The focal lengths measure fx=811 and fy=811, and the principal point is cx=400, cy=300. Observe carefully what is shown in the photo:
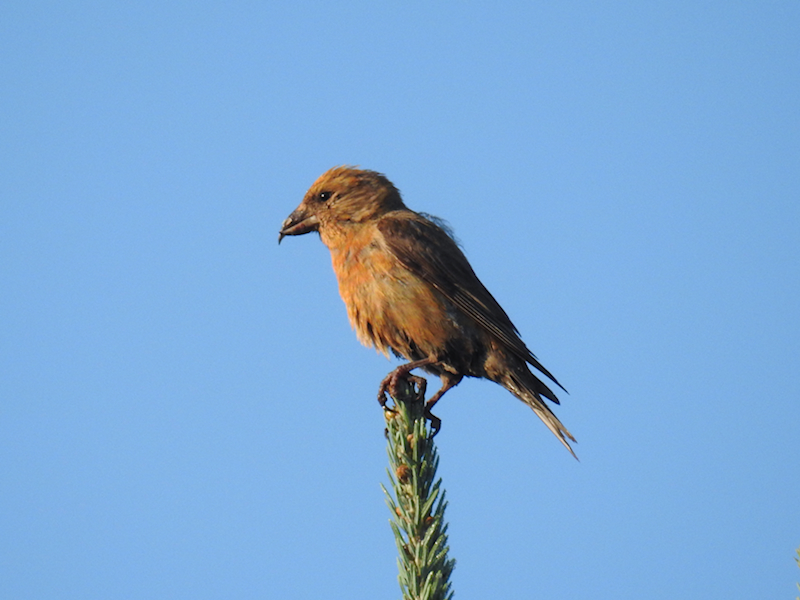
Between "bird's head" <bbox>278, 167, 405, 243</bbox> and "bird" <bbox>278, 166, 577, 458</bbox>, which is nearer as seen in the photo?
"bird" <bbox>278, 166, 577, 458</bbox>

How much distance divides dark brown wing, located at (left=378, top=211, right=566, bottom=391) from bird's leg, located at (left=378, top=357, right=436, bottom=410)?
0.48m

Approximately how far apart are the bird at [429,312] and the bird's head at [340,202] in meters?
Answer: 0.22

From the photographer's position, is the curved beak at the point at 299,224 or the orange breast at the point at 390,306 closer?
the orange breast at the point at 390,306

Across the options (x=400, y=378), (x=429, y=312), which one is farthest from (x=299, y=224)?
(x=400, y=378)

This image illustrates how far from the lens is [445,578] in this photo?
2.94m

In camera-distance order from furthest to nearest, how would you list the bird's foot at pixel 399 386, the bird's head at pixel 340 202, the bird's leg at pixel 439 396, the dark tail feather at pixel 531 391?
the bird's head at pixel 340 202 → the dark tail feather at pixel 531 391 → the bird's leg at pixel 439 396 → the bird's foot at pixel 399 386

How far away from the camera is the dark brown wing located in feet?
18.2

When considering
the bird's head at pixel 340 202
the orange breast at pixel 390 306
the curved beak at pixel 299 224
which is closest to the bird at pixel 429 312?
the orange breast at pixel 390 306

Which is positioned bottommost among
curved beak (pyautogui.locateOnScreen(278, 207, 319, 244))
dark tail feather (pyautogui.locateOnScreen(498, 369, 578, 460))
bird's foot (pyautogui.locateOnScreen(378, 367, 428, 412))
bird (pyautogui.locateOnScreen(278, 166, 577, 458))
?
bird's foot (pyautogui.locateOnScreen(378, 367, 428, 412))

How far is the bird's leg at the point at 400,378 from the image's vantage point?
13.0 feet

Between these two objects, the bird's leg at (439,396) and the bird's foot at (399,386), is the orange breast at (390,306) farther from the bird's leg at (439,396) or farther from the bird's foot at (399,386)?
the bird's foot at (399,386)

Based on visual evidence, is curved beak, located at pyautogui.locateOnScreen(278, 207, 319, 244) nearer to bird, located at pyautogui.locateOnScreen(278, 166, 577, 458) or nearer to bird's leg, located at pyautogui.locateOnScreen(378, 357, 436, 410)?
bird, located at pyautogui.locateOnScreen(278, 166, 577, 458)

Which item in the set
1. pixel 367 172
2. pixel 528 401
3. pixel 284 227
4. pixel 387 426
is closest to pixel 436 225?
pixel 367 172

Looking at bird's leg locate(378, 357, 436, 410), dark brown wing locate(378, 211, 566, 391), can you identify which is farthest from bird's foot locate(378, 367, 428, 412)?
dark brown wing locate(378, 211, 566, 391)
